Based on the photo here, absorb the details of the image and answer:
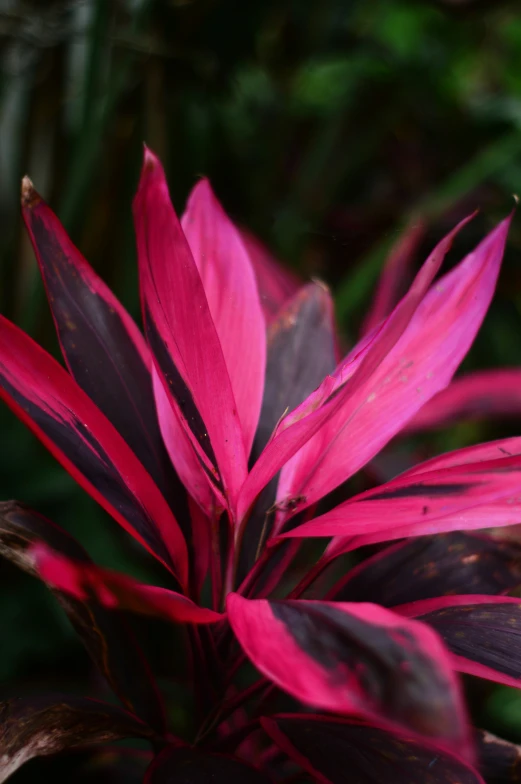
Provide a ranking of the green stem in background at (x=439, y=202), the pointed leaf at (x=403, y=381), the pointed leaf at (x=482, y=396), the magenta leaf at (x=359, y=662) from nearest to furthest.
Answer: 1. the magenta leaf at (x=359, y=662)
2. the pointed leaf at (x=403, y=381)
3. the pointed leaf at (x=482, y=396)
4. the green stem in background at (x=439, y=202)

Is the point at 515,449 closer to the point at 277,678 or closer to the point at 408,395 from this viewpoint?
the point at 408,395

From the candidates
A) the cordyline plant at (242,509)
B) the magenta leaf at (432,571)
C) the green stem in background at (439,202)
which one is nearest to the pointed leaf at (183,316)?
the cordyline plant at (242,509)

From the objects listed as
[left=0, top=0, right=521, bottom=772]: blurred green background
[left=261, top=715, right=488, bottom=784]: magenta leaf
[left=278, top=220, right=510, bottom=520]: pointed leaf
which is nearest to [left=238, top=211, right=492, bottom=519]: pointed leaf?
[left=278, top=220, right=510, bottom=520]: pointed leaf

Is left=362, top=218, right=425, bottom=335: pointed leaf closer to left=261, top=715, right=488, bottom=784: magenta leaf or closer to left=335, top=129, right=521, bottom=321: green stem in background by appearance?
left=335, top=129, right=521, bottom=321: green stem in background

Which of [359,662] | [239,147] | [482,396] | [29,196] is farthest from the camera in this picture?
[239,147]

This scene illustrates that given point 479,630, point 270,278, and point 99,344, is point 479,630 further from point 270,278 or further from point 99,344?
point 270,278

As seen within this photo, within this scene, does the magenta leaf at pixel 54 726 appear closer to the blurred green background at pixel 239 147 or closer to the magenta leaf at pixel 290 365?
the magenta leaf at pixel 290 365

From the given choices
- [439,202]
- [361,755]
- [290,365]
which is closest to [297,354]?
[290,365]


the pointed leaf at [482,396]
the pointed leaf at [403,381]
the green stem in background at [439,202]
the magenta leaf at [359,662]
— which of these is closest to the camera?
the magenta leaf at [359,662]
